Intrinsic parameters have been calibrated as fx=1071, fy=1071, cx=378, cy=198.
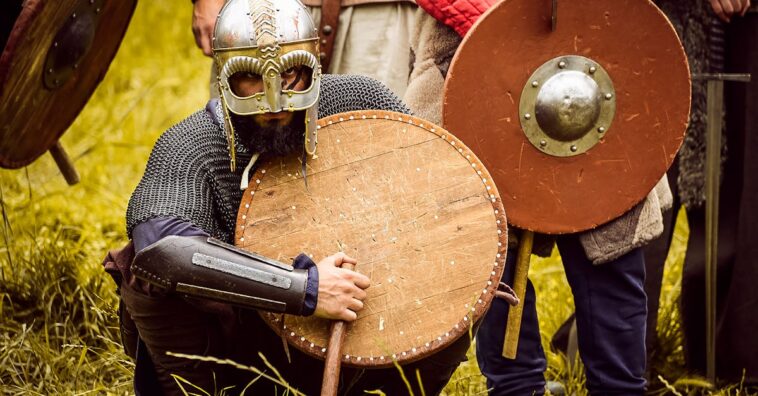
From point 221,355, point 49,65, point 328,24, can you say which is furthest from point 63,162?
point 221,355

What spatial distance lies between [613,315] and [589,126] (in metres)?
0.58

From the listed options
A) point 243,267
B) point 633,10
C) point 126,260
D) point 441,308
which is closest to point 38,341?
point 126,260

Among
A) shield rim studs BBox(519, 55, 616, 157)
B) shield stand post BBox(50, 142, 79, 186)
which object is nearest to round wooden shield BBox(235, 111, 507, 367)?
shield rim studs BBox(519, 55, 616, 157)

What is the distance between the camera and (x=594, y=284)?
3.16 meters

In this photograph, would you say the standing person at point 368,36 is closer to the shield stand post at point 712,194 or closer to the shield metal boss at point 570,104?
the shield metal boss at point 570,104

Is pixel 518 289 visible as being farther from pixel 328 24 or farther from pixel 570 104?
pixel 328 24

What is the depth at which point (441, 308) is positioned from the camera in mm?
2721

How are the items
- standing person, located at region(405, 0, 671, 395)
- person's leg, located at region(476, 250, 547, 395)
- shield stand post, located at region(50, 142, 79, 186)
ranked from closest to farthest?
1. standing person, located at region(405, 0, 671, 395)
2. person's leg, located at region(476, 250, 547, 395)
3. shield stand post, located at region(50, 142, 79, 186)

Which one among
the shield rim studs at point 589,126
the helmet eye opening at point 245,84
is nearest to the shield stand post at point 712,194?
the shield rim studs at point 589,126

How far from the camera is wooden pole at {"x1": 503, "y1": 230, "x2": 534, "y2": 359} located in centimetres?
310

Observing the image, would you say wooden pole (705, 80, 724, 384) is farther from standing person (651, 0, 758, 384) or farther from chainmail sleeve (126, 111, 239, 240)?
chainmail sleeve (126, 111, 239, 240)

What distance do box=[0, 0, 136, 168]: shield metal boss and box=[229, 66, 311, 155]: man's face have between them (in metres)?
0.70

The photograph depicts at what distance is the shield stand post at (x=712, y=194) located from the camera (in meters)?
3.45

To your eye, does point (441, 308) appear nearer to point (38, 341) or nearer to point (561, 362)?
point (561, 362)
